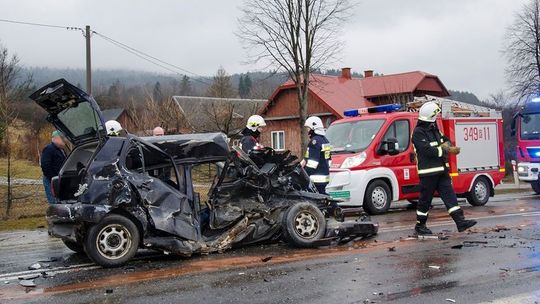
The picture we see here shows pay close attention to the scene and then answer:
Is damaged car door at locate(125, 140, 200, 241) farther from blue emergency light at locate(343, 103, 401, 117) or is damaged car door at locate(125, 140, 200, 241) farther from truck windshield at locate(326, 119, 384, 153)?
blue emergency light at locate(343, 103, 401, 117)

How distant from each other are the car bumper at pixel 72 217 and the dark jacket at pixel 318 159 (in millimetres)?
3631

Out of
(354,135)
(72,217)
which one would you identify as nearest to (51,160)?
(72,217)

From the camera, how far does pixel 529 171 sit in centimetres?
1750

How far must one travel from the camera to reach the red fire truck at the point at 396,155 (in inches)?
452

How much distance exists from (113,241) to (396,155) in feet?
23.4

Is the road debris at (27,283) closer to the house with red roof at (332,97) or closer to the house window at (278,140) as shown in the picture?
the house with red roof at (332,97)

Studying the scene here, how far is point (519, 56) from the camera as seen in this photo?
116 ft

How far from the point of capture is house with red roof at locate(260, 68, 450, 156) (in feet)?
115

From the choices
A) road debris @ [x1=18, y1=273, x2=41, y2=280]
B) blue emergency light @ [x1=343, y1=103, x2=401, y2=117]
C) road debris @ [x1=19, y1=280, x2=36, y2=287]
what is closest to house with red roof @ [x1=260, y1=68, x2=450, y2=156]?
blue emergency light @ [x1=343, y1=103, x2=401, y2=117]

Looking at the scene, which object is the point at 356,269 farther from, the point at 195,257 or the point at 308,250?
the point at 195,257

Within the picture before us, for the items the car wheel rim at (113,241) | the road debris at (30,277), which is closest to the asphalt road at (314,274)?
the road debris at (30,277)

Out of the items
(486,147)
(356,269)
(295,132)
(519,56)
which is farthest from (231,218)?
(519,56)

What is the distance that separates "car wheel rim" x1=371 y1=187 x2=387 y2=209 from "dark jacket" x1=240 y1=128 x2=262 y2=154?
12.7 feet

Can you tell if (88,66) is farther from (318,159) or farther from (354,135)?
(318,159)
